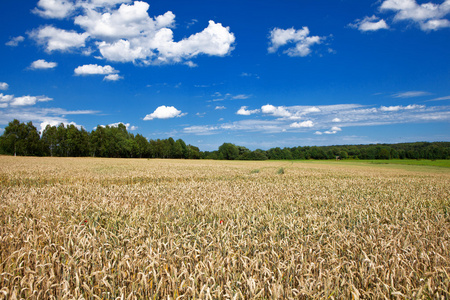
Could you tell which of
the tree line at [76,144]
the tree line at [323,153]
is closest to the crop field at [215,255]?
the tree line at [76,144]

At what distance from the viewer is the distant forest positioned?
77500 millimetres

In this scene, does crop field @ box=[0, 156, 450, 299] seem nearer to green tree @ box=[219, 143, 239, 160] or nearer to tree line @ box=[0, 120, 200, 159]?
tree line @ box=[0, 120, 200, 159]

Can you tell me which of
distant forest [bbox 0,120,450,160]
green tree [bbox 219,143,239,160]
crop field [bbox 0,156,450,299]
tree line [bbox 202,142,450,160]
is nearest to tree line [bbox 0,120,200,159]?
distant forest [bbox 0,120,450,160]

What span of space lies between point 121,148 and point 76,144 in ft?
51.7

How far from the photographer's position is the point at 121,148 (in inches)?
3812

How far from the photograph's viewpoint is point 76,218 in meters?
4.55

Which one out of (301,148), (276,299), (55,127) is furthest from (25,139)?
(301,148)

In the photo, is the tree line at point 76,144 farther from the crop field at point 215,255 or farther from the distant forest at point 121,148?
the crop field at point 215,255

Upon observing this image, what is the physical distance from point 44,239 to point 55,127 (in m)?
105

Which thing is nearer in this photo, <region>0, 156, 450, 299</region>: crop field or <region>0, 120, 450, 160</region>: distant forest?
<region>0, 156, 450, 299</region>: crop field

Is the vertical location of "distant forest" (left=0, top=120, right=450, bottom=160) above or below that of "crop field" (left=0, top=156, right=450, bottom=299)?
above

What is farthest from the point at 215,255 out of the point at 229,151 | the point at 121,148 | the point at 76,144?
the point at 229,151

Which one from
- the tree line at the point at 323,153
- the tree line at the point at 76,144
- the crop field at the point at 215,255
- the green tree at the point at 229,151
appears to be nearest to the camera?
the crop field at the point at 215,255

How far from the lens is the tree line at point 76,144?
76438mm
